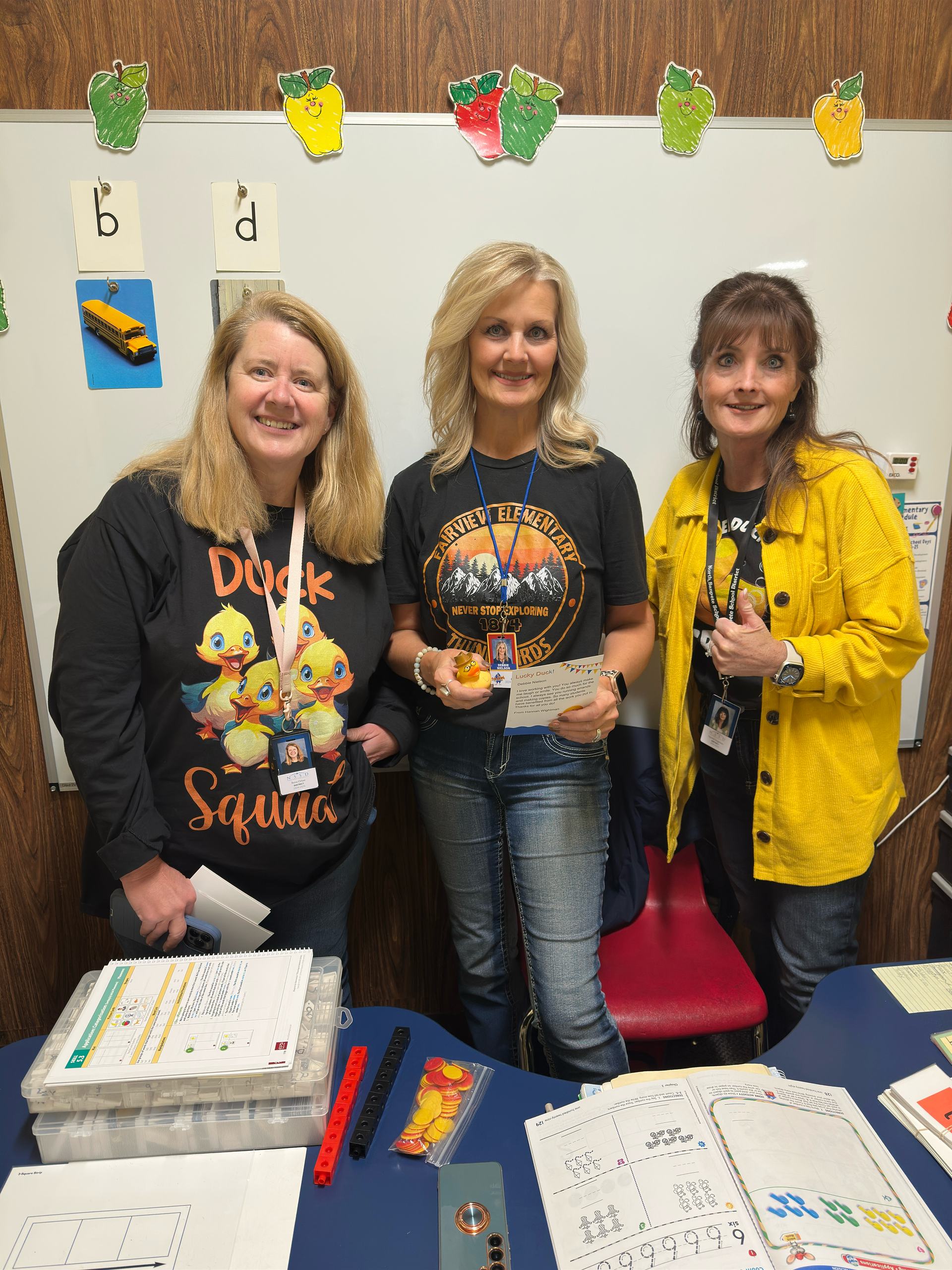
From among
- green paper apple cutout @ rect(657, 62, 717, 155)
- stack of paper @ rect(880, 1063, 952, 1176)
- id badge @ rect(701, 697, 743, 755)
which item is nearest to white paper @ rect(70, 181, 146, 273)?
green paper apple cutout @ rect(657, 62, 717, 155)

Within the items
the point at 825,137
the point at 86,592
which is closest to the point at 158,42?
the point at 86,592

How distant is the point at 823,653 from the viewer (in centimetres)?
150

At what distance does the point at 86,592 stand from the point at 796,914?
1.60 m

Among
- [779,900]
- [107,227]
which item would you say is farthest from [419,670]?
[107,227]

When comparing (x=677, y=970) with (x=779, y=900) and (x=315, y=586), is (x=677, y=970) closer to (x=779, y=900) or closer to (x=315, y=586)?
(x=779, y=900)

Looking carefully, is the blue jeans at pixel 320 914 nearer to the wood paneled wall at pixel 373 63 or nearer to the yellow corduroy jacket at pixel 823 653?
the wood paneled wall at pixel 373 63

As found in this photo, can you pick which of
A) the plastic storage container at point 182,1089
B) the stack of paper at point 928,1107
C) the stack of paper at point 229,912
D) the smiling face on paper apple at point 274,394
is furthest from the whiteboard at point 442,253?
the stack of paper at point 928,1107

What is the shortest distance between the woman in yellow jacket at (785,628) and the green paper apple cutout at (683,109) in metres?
0.48

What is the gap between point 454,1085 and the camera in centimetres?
104

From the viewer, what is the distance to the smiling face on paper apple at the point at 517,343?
1.46 meters

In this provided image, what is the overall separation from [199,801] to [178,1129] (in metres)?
0.53

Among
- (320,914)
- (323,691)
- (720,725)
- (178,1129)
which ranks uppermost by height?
(323,691)

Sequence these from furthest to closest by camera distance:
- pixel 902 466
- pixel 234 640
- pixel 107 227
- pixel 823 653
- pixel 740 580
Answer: pixel 902 466
pixel 107 227
pixel 740 580
pixel 823 653
pixel 234 640

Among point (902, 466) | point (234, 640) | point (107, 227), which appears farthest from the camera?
point (902, 466)
